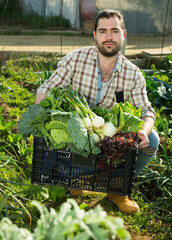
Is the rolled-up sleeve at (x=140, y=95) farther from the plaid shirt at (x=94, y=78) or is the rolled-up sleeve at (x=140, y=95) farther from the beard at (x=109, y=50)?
the beard at (x=109, y=50)

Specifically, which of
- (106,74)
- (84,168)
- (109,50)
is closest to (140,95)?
(106,74)

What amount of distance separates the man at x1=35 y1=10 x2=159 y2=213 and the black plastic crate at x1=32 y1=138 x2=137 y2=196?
607mm

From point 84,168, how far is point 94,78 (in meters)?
0.95

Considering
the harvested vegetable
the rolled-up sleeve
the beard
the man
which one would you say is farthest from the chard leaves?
the rolled-up sleeve

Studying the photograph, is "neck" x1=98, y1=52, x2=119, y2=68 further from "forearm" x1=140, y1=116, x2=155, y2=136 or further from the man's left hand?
the man's left hand

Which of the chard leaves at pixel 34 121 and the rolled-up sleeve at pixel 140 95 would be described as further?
the rolled-up sleeve at pixel 140 95

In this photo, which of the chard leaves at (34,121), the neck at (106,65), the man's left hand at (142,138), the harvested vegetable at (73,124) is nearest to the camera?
the harvested vegetable at (73,124)

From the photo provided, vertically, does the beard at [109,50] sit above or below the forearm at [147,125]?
above

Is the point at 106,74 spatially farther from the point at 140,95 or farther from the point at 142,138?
the point at 142,138

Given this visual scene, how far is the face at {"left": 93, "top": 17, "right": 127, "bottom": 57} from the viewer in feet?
8.59

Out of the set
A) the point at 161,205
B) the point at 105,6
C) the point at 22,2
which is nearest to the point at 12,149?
the point at 161,205

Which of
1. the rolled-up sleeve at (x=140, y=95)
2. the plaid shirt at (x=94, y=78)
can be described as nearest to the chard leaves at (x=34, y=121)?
the plaid shirt at (x=94, y=78)

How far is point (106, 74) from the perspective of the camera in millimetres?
2770

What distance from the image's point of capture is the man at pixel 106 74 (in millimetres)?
2625
